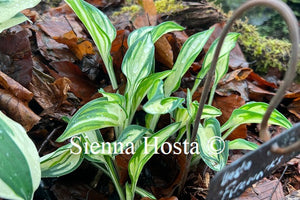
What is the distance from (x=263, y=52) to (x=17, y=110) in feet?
3.85

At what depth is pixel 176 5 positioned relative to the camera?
1.56 metres

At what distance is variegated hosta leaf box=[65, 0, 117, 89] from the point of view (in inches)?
36.2

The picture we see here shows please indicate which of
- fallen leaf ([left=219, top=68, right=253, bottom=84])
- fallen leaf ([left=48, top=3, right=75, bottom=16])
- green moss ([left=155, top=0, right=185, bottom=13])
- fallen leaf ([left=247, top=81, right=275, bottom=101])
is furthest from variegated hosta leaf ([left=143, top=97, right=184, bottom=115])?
fallen leaf ([left=48, top=3, right=75, bottom=16])

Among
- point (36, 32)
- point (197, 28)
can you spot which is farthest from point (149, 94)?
point (197, 28)

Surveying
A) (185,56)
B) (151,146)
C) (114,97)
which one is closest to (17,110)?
(114,97)

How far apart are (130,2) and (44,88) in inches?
35.4

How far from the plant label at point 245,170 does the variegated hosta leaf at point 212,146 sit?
155 mm

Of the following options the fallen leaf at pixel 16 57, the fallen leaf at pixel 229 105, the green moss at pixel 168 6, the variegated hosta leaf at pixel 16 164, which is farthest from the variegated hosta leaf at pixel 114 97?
the green moss at pixel 168 6

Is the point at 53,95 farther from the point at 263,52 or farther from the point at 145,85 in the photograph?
the point at 263,52

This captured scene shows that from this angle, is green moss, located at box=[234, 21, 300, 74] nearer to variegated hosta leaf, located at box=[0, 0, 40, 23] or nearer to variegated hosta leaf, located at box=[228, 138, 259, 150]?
variegated hosta leaf, located at box=[228, 138, 259, 150]

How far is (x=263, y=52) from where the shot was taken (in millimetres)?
1620

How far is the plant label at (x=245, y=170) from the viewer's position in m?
0.56

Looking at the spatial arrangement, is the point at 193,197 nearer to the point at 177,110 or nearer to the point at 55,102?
the point at 177,110

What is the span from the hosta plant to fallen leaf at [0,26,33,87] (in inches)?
8.9
